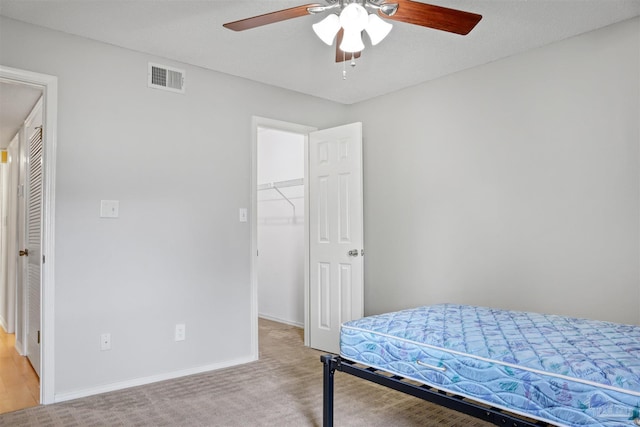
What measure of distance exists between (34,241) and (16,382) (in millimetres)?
1073

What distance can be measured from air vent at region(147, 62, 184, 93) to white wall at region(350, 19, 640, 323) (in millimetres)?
1867

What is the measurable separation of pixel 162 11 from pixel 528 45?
247 centimetres

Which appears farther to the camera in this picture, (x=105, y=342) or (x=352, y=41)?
(x=105, y=342)

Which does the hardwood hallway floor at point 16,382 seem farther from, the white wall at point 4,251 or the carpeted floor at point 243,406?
the white wall at point 4,251

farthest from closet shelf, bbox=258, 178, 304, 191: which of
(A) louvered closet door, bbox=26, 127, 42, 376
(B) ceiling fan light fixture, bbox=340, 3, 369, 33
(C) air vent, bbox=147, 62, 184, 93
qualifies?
(B) ceiling fan light fixture, bbox=340, 3, 369, 33

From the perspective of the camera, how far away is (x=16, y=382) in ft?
10.9

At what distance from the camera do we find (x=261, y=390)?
3.12 metres

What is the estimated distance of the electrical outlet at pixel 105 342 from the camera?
307cm

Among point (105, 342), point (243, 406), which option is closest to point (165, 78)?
point (105, 342)

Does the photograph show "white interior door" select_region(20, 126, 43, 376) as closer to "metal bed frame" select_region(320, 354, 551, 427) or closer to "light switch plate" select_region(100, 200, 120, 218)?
"light switch plate" select_region(100, 200, 120, 218)

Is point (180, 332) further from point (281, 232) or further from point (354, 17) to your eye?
point (354, 17)

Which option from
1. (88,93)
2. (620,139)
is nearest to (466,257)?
(620,139)

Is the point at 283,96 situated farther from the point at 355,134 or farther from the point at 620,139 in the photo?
the point at 620,139

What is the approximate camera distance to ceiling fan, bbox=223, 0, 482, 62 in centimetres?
199
